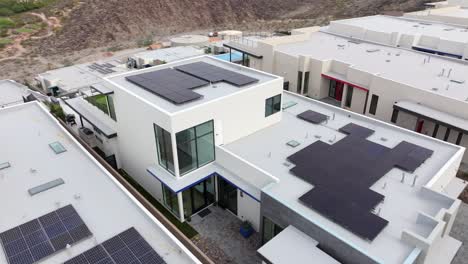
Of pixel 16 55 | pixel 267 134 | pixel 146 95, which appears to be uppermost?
pixel 146 95

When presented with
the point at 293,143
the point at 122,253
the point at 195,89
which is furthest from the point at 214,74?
the point at 122,253

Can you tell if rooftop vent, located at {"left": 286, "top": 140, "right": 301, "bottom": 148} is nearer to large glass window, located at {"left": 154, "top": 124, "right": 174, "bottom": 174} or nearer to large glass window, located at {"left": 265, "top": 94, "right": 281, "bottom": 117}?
large glass window, located at {"left": 265, "top": 94, "right": 281, "bottom": 117}

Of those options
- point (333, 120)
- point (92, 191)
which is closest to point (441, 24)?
point (333, 120)

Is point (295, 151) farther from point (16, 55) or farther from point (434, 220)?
point (16, 55)

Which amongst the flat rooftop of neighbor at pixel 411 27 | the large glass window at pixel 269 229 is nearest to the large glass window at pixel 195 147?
the large glass window at pixel 269 229

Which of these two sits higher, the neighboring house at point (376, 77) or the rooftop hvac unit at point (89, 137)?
the neighboring house at point (376, 77)

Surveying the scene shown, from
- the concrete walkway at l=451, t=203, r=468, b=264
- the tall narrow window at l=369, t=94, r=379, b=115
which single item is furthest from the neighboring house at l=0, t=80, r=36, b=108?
the concrete walkway at l=451, t=203, r=468, b=264

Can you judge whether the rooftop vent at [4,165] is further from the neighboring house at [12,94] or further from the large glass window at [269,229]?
the neighboring house at [12,94]
